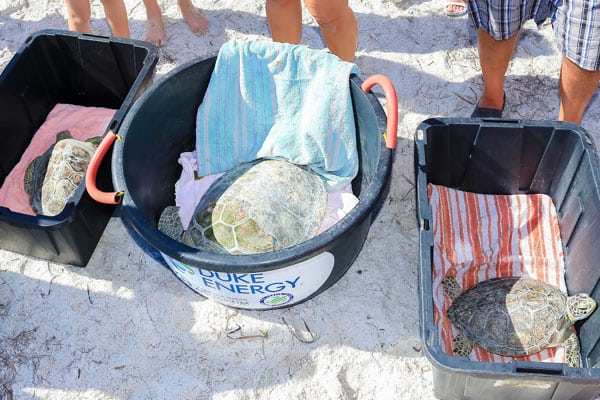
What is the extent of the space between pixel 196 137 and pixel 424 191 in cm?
95

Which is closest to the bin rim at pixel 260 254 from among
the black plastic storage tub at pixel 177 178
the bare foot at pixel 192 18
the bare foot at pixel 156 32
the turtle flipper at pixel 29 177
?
the black plastic storage tub at pixel 177 178

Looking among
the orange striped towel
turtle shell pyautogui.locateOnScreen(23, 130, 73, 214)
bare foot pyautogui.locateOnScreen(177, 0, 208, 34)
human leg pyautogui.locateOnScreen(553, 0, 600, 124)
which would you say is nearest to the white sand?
the orange striped towel

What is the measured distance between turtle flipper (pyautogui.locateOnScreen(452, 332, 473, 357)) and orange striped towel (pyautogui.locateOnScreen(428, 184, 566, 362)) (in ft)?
0.20

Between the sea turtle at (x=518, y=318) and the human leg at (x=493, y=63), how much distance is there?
88cm

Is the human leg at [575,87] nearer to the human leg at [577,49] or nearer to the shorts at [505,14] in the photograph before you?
the human leg at [577,49]

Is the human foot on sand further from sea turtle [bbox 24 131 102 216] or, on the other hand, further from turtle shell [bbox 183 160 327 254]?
sea turtle [bbox 24 131 102 216]

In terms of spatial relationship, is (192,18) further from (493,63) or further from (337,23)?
(493,63)

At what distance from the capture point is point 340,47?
262 cm

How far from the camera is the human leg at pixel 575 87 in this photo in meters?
2.25

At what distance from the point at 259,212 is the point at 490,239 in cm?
93

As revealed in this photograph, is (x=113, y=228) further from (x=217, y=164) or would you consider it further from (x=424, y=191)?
(x=424, y=191)

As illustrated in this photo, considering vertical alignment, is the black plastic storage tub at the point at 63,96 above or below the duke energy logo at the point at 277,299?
above

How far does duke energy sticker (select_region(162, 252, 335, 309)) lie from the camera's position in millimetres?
1859

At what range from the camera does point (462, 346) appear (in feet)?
6.84
